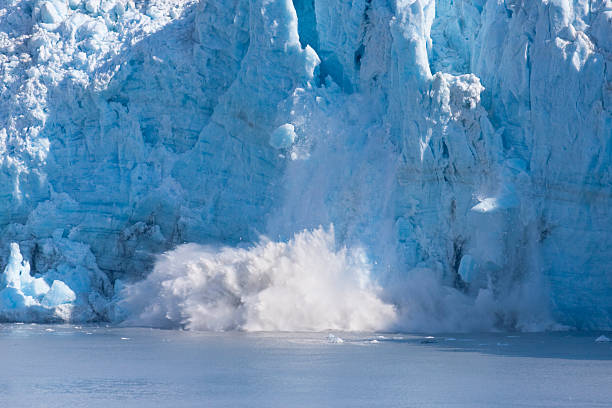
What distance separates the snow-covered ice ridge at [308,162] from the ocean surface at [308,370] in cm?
117

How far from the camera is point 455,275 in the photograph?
17781 millimetres

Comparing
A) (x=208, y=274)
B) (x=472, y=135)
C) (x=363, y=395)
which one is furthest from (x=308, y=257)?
(x=363, y=395)

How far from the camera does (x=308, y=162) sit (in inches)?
771

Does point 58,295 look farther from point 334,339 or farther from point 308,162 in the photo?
point 334,339

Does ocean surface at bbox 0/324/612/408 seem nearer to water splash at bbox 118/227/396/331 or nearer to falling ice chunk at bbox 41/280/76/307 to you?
water splash at bbox 118/227/396/331

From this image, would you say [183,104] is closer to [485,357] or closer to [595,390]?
[485,357]

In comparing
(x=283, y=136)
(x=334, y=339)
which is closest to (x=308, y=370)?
(x=334, y=339)

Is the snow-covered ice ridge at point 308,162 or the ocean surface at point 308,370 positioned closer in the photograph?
the ocean surface at point 308,370

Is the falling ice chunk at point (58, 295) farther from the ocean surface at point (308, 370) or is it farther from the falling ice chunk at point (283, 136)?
the falling ice chunk at point (283, 136)

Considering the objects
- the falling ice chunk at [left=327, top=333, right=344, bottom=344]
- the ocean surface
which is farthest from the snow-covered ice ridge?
the falling ice chunk at [left=327, top=333, right=344, bottom=344]

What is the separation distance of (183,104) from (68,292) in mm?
3938

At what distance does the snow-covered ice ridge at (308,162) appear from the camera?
55.6 feet

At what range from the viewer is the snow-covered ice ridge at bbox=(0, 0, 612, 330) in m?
16.9

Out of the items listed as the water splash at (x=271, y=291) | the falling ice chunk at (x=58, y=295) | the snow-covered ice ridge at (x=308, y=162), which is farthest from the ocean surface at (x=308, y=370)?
the falling ice chunk at (x=58, y=295)
